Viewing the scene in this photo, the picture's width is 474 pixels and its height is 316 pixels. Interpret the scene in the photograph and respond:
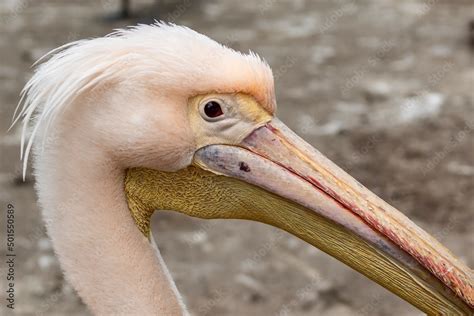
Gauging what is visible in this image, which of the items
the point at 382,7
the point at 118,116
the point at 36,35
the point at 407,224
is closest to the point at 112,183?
the point at 118,116

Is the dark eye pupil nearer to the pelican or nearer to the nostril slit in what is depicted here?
the pelican

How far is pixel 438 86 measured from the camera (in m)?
6.91

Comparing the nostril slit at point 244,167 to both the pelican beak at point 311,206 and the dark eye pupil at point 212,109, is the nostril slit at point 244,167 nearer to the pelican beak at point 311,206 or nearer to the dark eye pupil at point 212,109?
the pelican beak at point 311,206

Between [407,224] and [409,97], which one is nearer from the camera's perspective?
[407,224]

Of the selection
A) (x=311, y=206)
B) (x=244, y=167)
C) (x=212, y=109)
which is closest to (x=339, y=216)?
(x=311, y=206)

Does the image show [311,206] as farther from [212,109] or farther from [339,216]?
[212,109]

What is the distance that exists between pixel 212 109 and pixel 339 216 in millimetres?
424

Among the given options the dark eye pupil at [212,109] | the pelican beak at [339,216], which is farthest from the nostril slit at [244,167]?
the dark eye pupil at [212,109]

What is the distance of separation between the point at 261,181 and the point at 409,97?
485 cm

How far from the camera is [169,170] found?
2.19 m

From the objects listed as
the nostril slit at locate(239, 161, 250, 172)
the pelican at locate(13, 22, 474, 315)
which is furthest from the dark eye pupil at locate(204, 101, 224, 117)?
the nostril slit at locate(239, 161, 250, 172)

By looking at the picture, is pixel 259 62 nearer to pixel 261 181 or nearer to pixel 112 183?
pixel 261 181

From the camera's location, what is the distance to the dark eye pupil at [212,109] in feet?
6.95

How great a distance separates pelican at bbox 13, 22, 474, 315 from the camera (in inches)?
80.0
